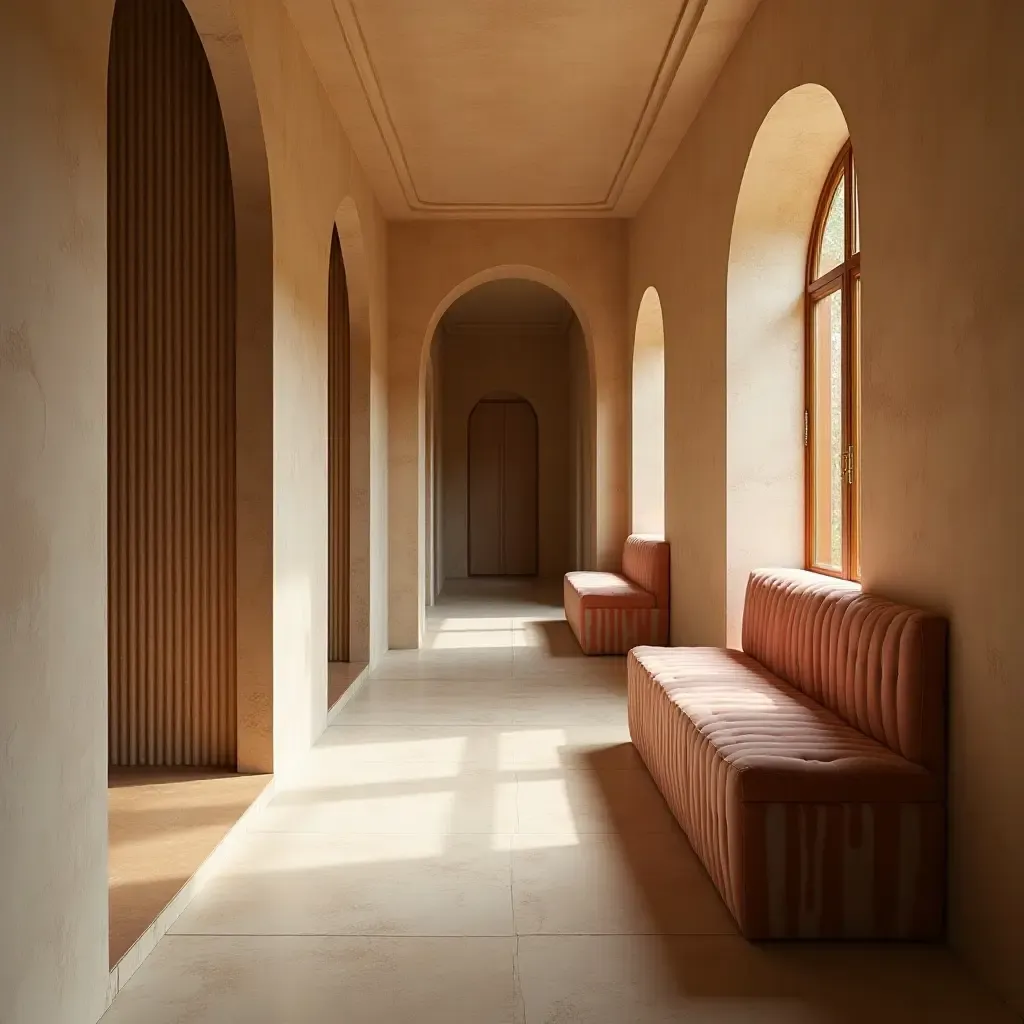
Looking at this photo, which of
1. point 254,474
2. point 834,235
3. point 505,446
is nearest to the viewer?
point 254,474

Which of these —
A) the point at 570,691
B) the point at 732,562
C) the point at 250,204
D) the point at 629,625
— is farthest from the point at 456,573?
the point at 250,204

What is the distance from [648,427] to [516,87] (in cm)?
381

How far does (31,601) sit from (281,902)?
1675mm

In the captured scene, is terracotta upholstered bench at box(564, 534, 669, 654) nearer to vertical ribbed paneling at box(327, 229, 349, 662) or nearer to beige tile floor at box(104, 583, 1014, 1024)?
vertical ribbed paneling at box(327, 229, 349, 662)

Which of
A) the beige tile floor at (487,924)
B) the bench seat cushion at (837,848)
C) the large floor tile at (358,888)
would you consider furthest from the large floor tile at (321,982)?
the bench seat cushion at (837,848)

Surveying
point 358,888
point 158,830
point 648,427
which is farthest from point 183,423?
point 648,427

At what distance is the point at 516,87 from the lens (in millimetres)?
6422

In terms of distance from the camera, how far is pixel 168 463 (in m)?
4.85

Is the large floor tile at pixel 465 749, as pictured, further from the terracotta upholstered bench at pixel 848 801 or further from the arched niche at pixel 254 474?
the terracotta upholstered bench at pixel 848 801

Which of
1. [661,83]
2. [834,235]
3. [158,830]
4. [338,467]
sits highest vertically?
[661,83]

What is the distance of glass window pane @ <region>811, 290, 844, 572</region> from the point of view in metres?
5.43

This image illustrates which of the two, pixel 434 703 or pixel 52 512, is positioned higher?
pixel 52 512

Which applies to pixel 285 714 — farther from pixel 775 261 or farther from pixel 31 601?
pixel 775 261

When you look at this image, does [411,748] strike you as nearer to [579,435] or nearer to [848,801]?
[848,801]
